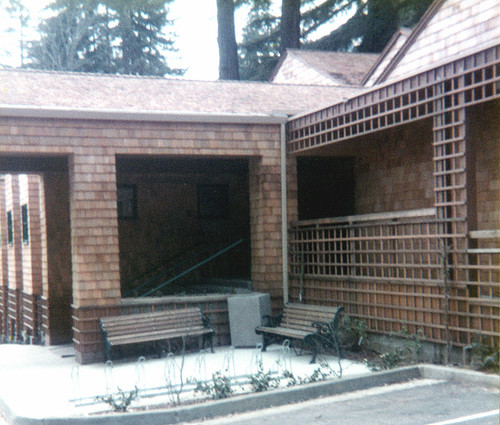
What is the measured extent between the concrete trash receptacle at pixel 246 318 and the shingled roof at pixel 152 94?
327 centimetres

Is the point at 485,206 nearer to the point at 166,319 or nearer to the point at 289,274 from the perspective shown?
A: the point at 289,274

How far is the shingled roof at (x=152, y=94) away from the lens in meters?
12.0

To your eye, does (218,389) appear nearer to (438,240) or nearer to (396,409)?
(396,409)

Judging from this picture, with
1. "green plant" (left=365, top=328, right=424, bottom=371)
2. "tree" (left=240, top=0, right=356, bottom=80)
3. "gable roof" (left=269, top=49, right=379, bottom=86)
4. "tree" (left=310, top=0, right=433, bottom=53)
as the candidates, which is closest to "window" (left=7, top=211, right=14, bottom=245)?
"gable roof" (left=269, top=49, right=379, bottom=86)

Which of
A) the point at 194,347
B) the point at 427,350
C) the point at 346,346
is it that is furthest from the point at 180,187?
the point at 427,350

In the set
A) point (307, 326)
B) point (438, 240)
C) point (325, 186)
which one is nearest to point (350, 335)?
point (307, 326)

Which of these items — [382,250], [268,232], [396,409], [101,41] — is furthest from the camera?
[101,41]

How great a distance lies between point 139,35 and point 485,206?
→ 23.9 metres

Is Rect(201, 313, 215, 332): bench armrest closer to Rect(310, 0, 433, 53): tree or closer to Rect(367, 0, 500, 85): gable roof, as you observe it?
Rect(367, 0, 500, 85): gable roof

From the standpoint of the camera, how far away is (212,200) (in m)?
16.6

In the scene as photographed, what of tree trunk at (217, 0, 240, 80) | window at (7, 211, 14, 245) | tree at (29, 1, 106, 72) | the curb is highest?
tree at (29, 1, 106, 72)

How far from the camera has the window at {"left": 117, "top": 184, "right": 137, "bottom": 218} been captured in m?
15.9

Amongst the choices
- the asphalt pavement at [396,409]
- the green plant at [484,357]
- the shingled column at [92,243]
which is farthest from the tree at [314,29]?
the asphalt pavement at [396,409]

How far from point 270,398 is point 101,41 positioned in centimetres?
2639
